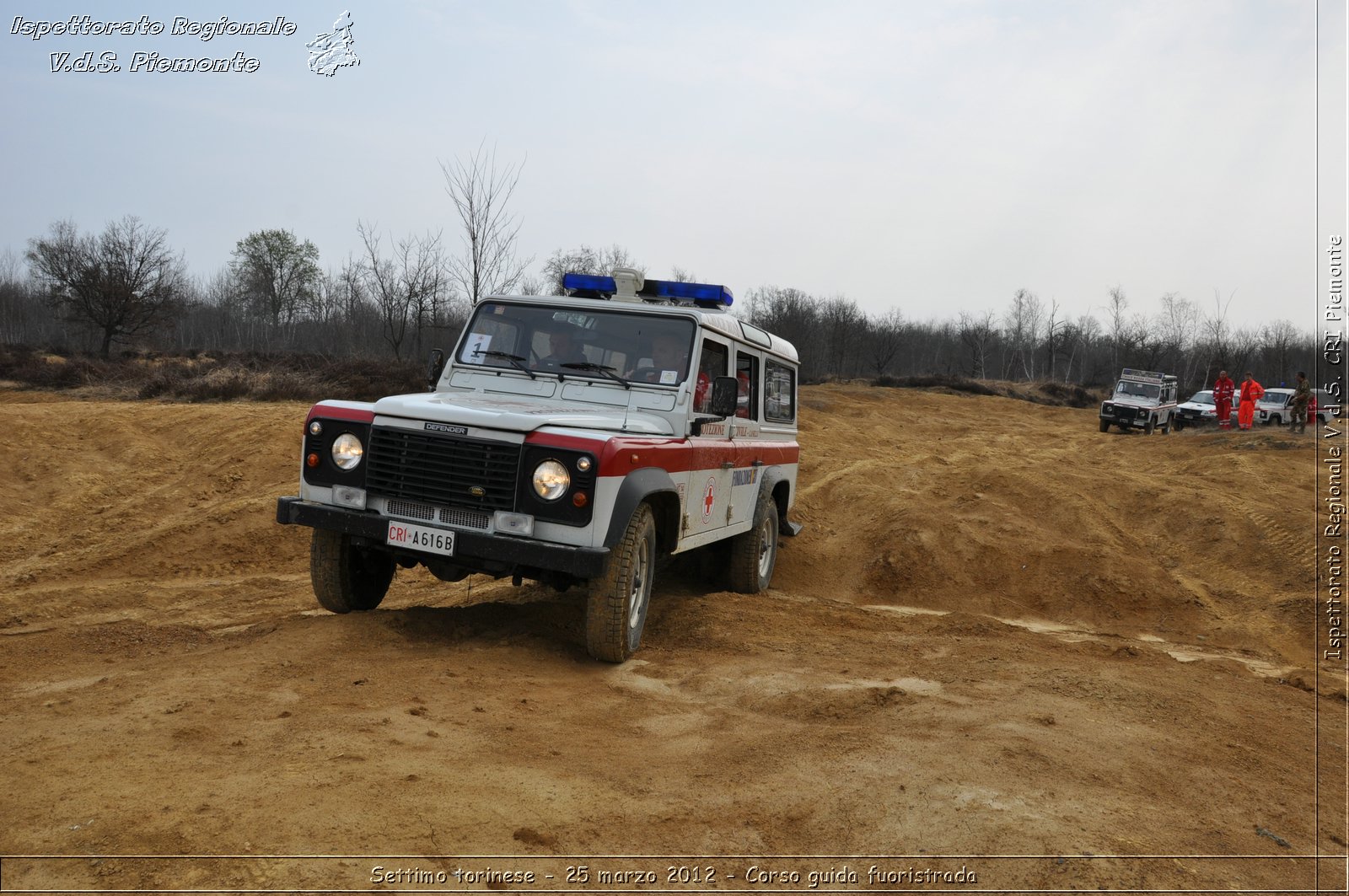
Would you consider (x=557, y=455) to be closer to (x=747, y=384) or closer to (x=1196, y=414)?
(x=747, y=384)

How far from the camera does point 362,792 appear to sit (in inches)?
131

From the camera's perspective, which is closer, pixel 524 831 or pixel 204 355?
pixel 524 831

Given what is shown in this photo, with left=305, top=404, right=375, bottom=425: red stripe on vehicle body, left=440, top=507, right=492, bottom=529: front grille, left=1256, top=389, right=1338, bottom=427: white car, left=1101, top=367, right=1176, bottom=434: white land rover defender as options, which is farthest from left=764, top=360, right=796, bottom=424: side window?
left=1256, top=389, right=1338, bottom=427: white car

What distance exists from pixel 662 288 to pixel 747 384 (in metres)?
1.11

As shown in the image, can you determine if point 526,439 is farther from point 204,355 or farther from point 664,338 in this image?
point 204,355

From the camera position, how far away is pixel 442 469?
538 cm

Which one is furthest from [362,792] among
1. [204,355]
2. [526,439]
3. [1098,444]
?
[204,355]

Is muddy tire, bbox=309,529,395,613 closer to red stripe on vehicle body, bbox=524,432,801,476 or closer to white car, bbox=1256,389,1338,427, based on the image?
red stripe on vehicle body, bbox=524,432,801,476

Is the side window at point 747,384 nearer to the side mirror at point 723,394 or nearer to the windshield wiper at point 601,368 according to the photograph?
the side mirror at point 723,394

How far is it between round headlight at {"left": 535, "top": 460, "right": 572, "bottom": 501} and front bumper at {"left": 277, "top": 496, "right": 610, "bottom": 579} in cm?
26

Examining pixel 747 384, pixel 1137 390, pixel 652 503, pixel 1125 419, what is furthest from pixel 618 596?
pixel 1137 390

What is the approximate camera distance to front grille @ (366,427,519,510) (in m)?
5.25

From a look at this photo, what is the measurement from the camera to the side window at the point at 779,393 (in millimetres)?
8336

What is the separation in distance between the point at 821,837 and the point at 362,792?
5.20 ft
